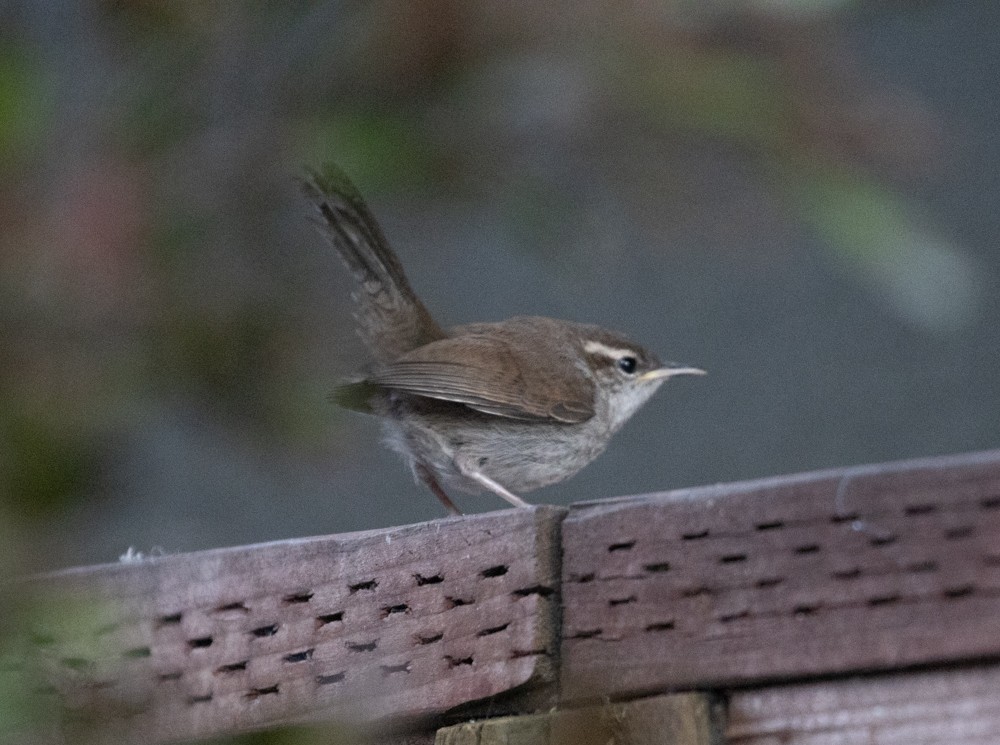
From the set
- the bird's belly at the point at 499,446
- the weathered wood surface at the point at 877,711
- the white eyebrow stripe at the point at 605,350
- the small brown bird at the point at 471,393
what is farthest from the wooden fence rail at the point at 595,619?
the white eyebrow stripe at the point at 605,350

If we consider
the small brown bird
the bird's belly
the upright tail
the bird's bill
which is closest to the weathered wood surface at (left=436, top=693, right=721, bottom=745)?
the upright tail

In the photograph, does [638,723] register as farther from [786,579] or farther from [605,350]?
[605,350]

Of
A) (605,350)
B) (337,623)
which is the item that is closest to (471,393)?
(605,350)

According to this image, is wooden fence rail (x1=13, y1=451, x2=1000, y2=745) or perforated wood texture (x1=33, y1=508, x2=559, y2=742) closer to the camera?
wooden fence rail (x1=13, y1=451, x2=1000, y2=745)

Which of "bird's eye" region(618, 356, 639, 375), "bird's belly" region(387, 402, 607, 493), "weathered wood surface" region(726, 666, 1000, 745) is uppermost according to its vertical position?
"bird's eye" region(618, 356, 639, 375)

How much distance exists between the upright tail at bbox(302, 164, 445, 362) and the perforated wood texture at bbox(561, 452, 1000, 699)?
1.40 m

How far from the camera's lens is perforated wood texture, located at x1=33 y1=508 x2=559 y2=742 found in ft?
4.99

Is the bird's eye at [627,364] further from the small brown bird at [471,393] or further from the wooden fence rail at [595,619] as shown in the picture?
the wooden fence rail at [595,619]

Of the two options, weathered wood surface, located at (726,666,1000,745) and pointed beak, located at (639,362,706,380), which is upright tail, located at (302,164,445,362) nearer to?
pointed beak, located at (639,362,706,380)

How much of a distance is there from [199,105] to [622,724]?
71 centimetres

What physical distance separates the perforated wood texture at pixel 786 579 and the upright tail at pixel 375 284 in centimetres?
140

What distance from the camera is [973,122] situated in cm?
392

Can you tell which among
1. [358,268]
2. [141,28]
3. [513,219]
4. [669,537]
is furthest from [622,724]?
[358,268]

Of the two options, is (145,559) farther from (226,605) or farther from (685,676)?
(685,676)
